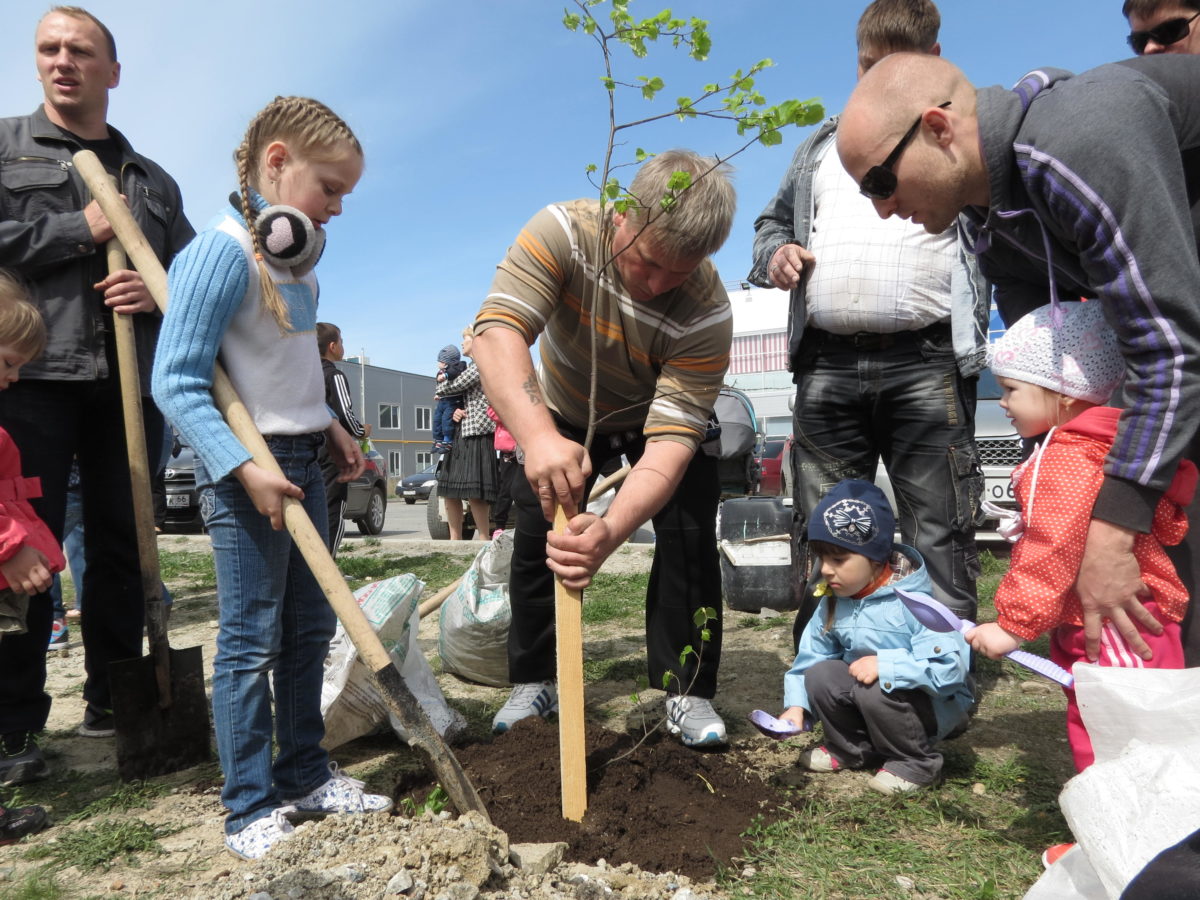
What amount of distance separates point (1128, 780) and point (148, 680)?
2699 mm

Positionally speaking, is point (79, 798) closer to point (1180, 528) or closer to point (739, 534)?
point (1180, 528)

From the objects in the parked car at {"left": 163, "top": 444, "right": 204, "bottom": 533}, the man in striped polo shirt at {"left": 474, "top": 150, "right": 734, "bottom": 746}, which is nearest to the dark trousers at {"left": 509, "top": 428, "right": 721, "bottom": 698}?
the man in striped polo shirt at {"left": 474, "top": 150, "right": 734, "bottom": 746}

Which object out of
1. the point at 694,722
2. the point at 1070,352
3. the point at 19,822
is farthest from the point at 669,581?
the point at 19,822

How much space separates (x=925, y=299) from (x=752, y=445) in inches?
217

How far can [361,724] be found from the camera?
9.55 ft

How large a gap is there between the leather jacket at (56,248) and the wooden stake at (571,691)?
5.89 feet

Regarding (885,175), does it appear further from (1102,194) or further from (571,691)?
(571,691)

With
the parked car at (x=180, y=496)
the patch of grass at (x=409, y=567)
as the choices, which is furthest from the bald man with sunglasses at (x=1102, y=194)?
the parked car at (x=180, y=496)

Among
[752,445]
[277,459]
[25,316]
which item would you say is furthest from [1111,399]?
[752,445]

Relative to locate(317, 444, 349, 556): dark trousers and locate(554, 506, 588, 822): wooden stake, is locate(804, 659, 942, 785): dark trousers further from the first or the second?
locate(317, 444, 349, 556): dark trousers

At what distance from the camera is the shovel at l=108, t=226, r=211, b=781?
265cm

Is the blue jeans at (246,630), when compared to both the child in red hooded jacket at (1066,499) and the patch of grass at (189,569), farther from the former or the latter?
the patch of grass at (189,569)

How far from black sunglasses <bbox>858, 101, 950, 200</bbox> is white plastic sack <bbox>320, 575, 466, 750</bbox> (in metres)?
2.01

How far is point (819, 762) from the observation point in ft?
8.94
